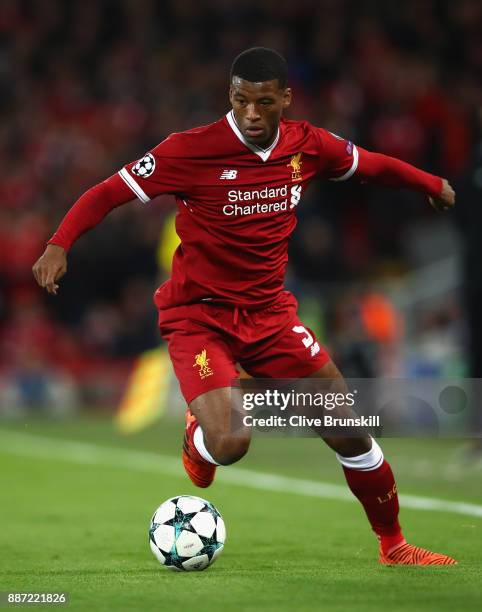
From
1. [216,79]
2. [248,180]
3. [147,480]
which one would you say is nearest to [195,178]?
[248,180]

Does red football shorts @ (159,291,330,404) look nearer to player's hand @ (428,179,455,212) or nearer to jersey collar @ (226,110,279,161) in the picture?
jersey collar @ (226,110,279,161)

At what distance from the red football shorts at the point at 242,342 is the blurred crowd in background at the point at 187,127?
8.59 meters

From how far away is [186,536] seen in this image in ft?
18.8

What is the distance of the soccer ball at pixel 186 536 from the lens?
5.72 meters

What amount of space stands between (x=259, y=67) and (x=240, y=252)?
0.82 m

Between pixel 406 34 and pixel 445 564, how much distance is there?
1486 centimetres

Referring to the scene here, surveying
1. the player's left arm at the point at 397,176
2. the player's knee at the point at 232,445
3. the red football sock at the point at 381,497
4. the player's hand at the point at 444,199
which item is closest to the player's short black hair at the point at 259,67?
Result: the player's left arm at the point at 397,176

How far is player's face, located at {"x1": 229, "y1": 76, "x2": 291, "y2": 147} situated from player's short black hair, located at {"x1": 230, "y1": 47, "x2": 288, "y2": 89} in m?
0.02

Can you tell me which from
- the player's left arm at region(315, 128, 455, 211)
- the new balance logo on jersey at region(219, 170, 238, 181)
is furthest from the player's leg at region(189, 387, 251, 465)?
the player's left arm at region(315, 128, 455, 211)

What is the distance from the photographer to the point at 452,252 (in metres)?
17.1

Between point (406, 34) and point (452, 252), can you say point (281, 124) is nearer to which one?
point (452, 252)

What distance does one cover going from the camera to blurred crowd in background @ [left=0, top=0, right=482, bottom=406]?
16844mm

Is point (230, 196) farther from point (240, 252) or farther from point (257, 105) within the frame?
point (257, 105)

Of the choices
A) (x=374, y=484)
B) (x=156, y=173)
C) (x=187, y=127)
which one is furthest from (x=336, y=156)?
(x=187, y=127)
